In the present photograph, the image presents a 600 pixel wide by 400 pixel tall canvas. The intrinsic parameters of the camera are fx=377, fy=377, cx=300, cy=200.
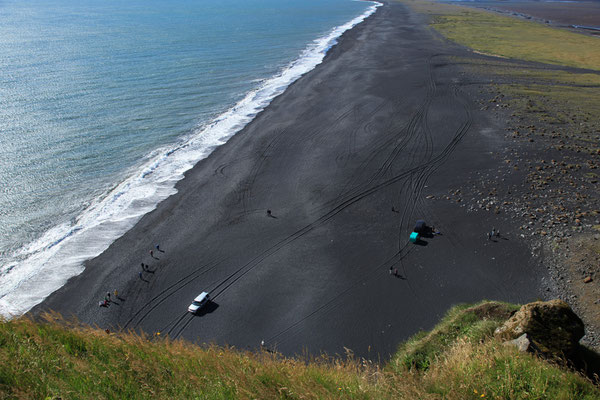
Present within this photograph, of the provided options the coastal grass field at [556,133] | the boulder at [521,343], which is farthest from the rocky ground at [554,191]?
the boulder at [521,343]

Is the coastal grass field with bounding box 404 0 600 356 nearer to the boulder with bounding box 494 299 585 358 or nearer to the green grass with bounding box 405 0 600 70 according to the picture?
the green grass with bounding box 405 0 600 70

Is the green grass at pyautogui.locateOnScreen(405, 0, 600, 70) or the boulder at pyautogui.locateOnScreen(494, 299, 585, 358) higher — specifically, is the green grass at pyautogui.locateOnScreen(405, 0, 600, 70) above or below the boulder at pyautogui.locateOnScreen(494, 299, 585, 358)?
above

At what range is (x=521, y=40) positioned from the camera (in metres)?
73.2

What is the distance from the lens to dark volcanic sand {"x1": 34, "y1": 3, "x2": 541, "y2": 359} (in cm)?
1752

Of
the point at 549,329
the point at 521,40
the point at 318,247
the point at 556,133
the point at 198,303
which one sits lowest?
the point at 198,303

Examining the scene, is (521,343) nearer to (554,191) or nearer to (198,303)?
(198,303)

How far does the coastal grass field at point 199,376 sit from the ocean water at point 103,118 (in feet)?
44.7

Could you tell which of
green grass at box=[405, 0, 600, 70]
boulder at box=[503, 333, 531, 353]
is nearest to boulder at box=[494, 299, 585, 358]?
boulder at box=[503, 333, 531, 353]

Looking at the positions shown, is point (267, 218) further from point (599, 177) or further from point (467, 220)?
point (599, 177)

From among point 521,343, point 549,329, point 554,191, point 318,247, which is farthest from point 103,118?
point 549,329

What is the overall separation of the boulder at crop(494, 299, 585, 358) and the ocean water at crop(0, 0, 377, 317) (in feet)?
68.9

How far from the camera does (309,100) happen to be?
4488 centimetres

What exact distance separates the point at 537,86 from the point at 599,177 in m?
23.4

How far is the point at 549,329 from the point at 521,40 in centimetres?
8019
